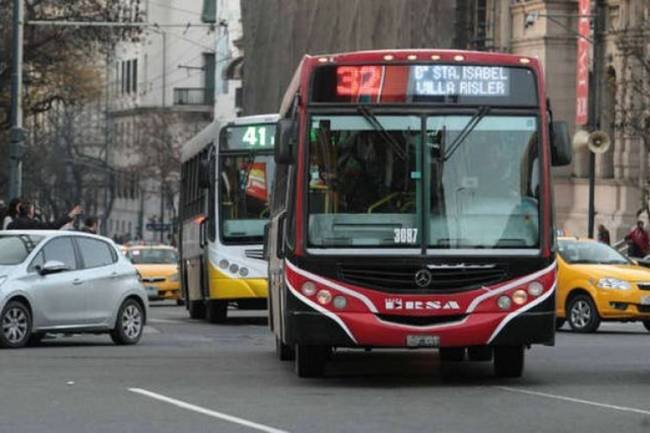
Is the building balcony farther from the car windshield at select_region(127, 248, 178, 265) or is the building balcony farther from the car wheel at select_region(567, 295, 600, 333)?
the car wheel at select_region(567, 295, 600, 333)

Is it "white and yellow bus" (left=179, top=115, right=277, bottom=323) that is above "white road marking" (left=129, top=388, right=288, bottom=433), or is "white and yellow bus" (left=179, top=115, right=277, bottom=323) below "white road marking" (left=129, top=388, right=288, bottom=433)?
above

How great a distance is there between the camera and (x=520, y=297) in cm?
1881

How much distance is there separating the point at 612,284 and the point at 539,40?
2960 centimetres

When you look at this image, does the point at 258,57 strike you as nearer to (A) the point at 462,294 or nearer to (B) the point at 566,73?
(B) the point at 566,73

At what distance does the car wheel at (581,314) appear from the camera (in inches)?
1229

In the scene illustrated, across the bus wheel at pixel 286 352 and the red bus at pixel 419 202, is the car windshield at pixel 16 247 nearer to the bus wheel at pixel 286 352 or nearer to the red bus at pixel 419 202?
the bus wheel at pixel 286 352

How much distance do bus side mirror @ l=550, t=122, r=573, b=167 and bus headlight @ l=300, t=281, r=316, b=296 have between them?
234 cm

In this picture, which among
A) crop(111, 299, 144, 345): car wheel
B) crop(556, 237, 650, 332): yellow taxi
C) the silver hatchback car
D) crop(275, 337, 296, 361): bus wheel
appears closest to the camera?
A: crop(275, 337, 296, 361): bus wheel

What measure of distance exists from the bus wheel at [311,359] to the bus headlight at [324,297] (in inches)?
33.6

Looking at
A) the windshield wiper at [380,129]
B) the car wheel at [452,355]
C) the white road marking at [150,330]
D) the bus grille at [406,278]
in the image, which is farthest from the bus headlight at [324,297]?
the white road marking at [150,330]

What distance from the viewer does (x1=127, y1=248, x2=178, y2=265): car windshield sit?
49.1 meters

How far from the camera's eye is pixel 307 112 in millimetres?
19156

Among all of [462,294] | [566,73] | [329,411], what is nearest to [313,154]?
[462,294]

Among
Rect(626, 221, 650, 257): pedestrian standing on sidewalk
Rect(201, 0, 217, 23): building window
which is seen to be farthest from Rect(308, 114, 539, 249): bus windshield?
Rect(201, 0, 217, 23): building window
